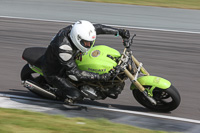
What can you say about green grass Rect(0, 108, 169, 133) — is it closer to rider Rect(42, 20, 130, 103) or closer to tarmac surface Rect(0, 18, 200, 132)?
rider Rect(42, 20, 130, 103)

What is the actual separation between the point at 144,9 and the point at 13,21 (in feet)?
17.8

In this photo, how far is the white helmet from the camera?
6.44m

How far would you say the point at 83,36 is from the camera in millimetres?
6434

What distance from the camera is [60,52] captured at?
6574mm

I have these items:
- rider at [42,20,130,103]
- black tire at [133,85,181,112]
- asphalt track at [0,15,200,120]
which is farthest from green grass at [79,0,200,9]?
black tire at [133,85,181,112]

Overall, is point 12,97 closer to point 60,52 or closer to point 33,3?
point 60,52

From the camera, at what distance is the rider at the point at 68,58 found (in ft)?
21.3

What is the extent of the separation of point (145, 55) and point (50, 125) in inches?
220

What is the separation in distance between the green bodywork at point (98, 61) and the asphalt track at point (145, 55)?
0.92 m

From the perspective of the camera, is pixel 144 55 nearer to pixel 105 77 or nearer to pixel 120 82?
pixel 120 82

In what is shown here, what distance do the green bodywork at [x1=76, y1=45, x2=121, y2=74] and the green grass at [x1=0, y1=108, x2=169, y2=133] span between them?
37.1 inches

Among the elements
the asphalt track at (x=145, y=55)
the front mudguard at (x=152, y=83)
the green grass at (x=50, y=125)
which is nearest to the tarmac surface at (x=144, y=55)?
the asphalt track at (x=145, y=55)

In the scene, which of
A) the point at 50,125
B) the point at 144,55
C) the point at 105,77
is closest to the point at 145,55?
the point at 144,55

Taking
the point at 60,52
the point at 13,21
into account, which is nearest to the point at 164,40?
the point at 13,21
